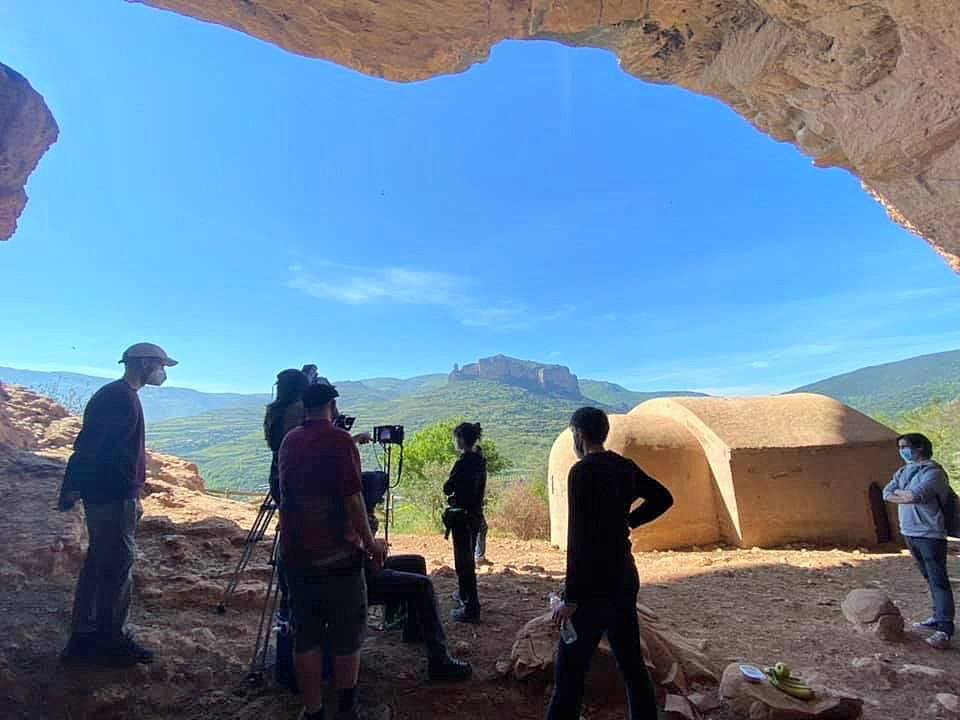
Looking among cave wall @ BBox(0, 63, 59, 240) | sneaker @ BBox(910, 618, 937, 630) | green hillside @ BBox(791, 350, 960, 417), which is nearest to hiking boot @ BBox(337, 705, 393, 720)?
sneaker @ BBox(910, 618, 937, 630)

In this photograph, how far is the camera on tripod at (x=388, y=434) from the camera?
420 centimetres

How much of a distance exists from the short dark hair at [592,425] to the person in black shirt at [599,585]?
0.08 metres

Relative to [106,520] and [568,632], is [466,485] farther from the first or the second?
[106,520]

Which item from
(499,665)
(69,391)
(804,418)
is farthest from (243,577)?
(69,391)

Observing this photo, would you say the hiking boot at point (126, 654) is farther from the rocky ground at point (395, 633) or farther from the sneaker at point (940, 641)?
the sneaker at point (940, 641)

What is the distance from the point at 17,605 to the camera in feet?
14.3

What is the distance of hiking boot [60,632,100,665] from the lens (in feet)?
11.3

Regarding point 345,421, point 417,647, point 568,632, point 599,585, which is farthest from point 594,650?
point 345,421

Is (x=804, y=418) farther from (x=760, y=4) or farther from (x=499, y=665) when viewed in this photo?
(x=499, y=665)

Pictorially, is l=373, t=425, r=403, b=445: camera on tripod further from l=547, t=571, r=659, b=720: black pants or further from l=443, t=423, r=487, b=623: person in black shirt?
l=547, t=571, r=659, b=720: black pants

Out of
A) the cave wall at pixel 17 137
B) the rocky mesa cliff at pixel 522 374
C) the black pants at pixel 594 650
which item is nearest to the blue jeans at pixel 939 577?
the black pants at pixel 594 650

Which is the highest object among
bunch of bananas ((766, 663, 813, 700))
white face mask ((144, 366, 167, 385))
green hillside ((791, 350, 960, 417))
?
green hillside ((791, 350, 960, 417))

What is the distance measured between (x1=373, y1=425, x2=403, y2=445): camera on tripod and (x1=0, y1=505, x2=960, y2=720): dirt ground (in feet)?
5.36

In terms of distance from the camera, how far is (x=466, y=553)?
16.3 feet
